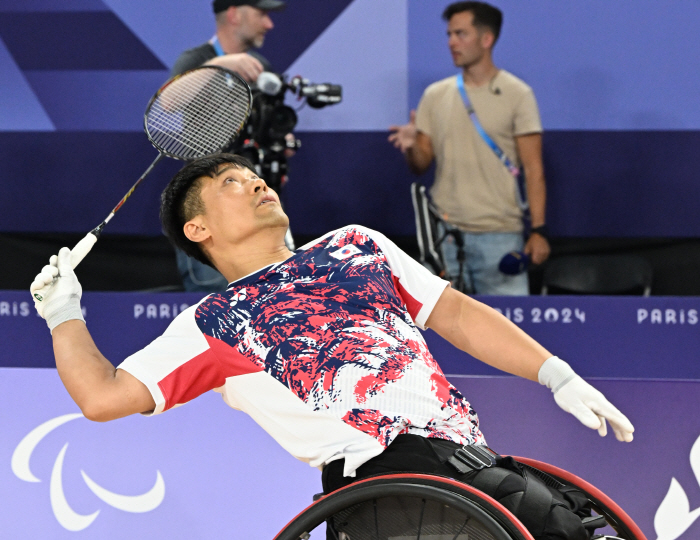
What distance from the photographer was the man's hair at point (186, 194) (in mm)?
1932

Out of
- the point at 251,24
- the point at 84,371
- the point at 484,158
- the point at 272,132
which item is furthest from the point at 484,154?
the point at 84,371

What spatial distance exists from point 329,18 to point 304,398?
3.70m

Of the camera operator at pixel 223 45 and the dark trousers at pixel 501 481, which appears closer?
the dark trousers at pixel 501 481

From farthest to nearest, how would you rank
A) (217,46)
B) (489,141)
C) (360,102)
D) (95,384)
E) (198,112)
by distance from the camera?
(360,102)
(489,141)
(217,46)
(198,112)
(95,384)

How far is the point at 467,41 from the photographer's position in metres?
4.00

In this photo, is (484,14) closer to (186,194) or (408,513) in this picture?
(186,194)

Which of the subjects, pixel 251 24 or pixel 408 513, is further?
pixel 251 24

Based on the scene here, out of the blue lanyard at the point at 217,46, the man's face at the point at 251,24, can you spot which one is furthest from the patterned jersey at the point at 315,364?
the man's face at the point at 251,24

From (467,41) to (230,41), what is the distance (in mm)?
1115

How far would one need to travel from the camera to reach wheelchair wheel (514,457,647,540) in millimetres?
1617

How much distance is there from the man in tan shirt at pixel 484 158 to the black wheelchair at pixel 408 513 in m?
2.54

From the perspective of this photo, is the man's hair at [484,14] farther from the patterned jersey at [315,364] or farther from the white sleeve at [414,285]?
the patterned jersey at [315,364]

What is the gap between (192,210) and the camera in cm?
193

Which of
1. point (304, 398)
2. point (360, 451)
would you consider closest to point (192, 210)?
point (304, 398)
